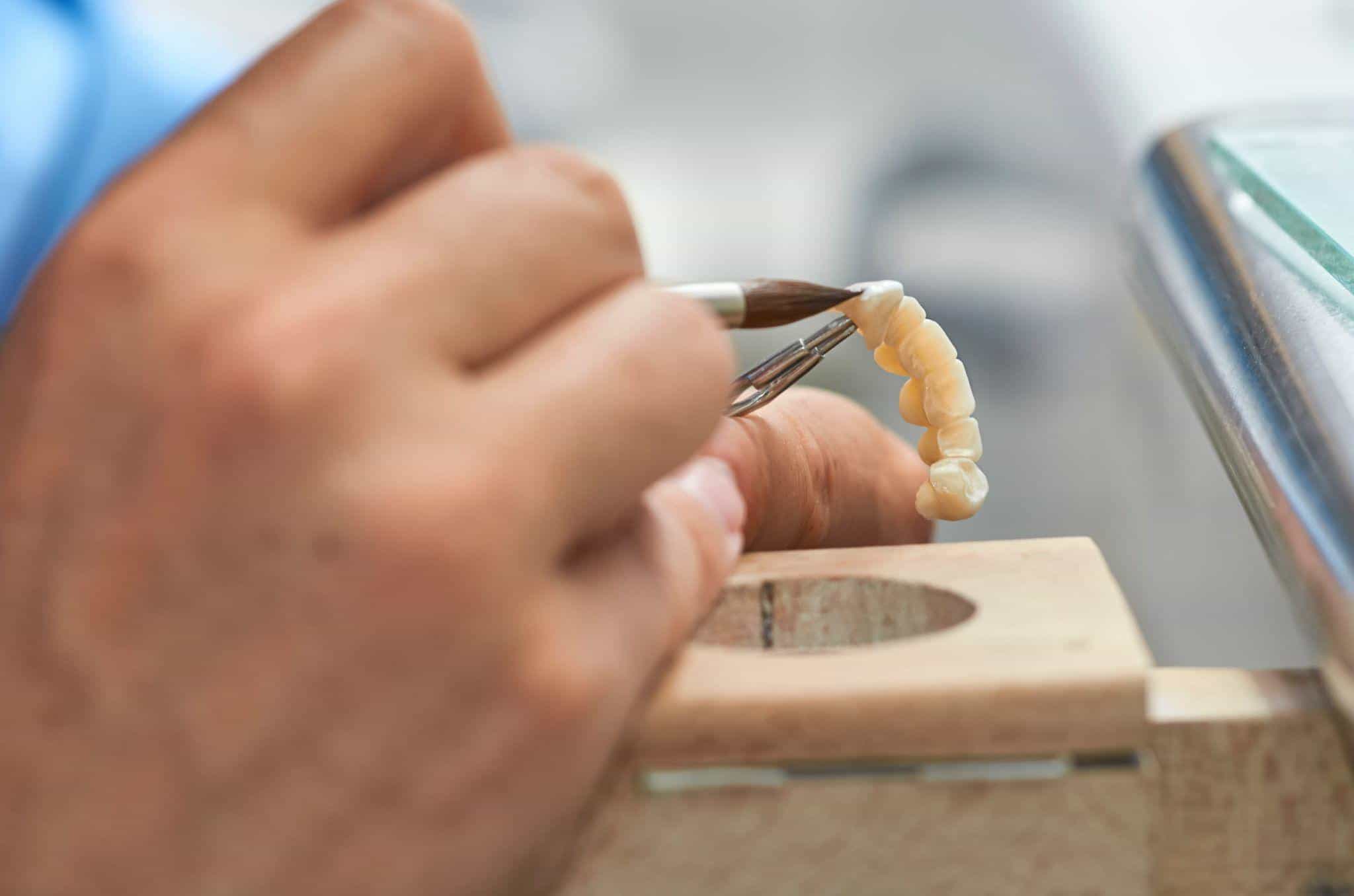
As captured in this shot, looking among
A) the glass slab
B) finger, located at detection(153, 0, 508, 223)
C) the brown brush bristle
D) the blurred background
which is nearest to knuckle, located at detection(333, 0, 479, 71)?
finger, located at detection(153, 0, 508, 223)

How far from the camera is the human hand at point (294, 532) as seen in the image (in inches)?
9.0

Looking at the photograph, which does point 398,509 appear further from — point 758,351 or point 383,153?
point 758,351

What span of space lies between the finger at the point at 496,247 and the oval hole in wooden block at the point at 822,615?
0.10 m

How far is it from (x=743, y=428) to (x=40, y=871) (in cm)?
22

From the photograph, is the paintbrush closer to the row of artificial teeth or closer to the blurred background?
the row of artificial teeth

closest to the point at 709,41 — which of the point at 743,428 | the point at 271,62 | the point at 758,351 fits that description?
the point at 758,351

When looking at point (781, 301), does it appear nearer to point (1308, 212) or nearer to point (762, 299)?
point (762, 299)

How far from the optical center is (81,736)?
0.77ft

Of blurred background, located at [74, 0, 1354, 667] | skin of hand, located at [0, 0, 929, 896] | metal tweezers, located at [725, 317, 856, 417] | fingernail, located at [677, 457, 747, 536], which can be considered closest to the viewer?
skin of hand, located at [0, 0, 929, 896]

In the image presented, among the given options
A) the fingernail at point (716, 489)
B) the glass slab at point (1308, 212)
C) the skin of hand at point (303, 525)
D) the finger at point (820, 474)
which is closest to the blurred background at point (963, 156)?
the glass slab at point (1308, 212)

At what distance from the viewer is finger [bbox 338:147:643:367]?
0.81 feet

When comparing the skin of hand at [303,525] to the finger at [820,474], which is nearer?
the skin of hand at [303,525]

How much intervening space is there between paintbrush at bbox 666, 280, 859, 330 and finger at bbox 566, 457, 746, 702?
0.13ft

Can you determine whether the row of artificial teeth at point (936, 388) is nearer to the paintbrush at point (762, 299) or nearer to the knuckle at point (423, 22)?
the paintbrush at point (762, 299)
